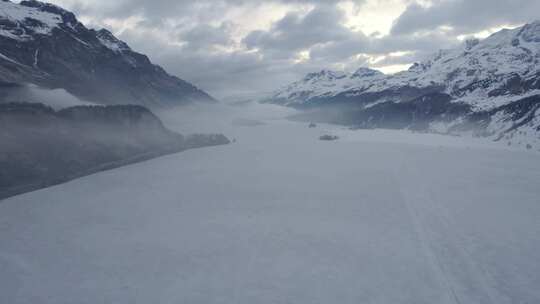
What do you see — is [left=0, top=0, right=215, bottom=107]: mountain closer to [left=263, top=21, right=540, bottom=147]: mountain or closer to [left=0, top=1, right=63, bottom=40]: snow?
[left=0, top=1, right=63, bottom=40]: snow

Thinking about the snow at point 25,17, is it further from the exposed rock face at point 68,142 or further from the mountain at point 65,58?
the exposed rock face at point 68,142

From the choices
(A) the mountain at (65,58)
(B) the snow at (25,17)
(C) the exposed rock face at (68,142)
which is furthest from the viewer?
(B) the snow at (25,17)

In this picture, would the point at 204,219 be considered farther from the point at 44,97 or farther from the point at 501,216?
the point at 44,97

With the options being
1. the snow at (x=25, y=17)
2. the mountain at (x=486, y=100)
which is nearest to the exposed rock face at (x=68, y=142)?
the snow at (x=25, y=17)

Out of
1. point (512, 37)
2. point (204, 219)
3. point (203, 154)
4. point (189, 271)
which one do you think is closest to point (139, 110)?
point (203, 154)

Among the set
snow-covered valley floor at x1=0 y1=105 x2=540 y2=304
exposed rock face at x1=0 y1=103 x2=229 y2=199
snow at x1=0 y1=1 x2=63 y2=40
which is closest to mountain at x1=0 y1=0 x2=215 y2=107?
snow at x1=0 y1=1 x2=63 y2=40

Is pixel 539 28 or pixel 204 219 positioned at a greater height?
pixel 539 28
